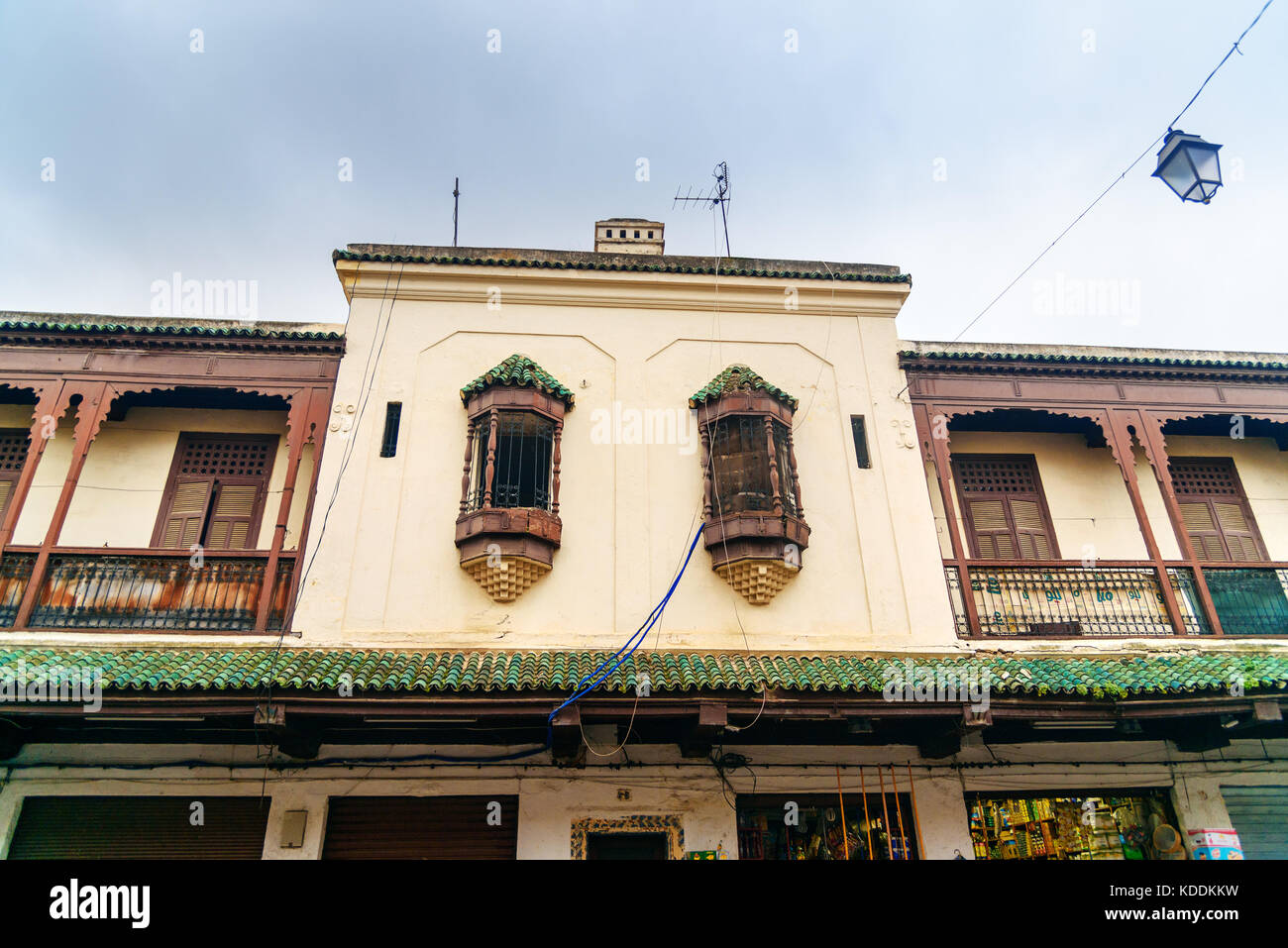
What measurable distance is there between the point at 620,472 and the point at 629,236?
466 cm

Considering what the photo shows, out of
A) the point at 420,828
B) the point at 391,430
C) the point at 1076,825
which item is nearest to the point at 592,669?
the point at 420,828

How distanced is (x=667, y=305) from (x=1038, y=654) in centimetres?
640

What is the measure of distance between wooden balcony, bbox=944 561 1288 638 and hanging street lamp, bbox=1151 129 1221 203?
4306 millimetres

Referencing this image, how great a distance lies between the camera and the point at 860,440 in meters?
10.2

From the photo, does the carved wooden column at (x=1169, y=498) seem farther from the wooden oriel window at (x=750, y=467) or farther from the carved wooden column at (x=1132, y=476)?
the wooden oriel window at (x=750, y=467)

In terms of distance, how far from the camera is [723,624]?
8.93 metres

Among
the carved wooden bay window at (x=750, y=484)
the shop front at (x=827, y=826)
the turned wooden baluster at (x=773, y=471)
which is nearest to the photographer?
the shop front at (x=827, y=826)

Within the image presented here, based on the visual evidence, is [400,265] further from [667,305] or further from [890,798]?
[890,798]

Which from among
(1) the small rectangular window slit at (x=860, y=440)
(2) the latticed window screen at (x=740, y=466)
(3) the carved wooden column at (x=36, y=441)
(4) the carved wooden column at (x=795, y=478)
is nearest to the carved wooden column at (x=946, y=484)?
(1) the small rectangular window slit at (x=860, y=440)

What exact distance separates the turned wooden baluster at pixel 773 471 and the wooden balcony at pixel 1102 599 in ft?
7.47

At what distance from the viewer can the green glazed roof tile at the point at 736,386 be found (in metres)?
9.86

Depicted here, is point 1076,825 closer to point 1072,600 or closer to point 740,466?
point 1072,600

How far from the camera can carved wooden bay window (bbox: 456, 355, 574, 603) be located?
8.72 m
